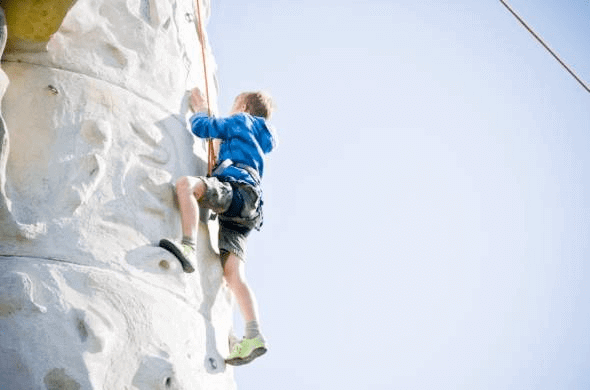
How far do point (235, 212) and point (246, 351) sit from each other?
40.4 inches

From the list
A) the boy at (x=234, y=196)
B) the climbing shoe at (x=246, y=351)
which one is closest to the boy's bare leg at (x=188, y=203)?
the boy at (x=234, y=196)

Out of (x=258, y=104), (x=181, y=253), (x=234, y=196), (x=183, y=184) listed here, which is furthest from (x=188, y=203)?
(x=258, y=104)

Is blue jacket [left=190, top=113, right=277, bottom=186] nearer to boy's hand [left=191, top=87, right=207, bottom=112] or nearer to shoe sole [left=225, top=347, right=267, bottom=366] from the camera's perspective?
boy's hand [left=191, top=87, right=207, bottom=112]

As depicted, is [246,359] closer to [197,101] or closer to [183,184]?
[183,184]

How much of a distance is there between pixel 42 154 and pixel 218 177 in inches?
55.1

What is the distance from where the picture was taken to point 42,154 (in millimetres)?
6258

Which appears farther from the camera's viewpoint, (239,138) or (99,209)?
(239,138)

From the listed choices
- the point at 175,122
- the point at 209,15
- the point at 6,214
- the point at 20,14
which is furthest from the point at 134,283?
the point at 209,15

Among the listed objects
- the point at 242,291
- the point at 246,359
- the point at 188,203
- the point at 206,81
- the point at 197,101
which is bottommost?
the point at 246,359

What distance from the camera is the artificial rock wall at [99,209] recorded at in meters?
5.59

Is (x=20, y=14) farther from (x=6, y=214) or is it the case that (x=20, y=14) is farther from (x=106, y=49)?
(x=6, y=214)

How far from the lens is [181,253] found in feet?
20.9

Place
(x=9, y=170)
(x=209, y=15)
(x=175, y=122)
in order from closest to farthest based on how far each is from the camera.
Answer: (x=9, y=170) < (x=175, y=122) < (x=209, y=15)

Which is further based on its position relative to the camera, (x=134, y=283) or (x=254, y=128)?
(x=254, y=128)
